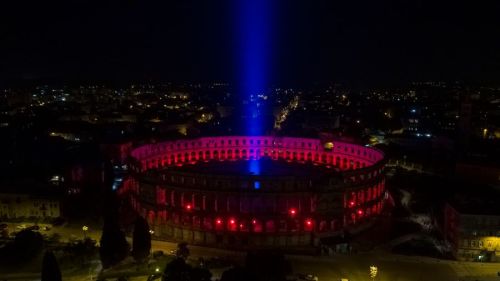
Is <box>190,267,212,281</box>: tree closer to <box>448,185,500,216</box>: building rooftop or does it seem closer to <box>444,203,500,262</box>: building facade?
<box>444,203,500,262</box>: building facade

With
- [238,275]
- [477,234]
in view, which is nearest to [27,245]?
[238,275]

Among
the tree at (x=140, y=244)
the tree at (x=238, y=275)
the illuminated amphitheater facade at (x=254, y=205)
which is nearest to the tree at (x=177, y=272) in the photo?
the tree at (x=238, y=275)

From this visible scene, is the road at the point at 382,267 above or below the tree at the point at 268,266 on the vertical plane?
below

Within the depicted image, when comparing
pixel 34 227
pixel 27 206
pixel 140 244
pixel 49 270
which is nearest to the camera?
pixel 49 270

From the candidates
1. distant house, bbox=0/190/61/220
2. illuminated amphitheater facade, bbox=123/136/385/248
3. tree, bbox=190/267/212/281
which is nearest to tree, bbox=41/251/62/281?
tree, bbox=190/267/212/281

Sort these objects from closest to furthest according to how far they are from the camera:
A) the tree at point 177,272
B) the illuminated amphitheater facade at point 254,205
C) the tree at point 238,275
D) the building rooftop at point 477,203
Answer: the tree at point 238,275, the tree at point 177,272, the building rooftop at point 477,203, the illuminated amphitheater facade at point 254,205

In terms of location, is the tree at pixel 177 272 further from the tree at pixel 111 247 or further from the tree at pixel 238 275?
the tree at pixel 111 247

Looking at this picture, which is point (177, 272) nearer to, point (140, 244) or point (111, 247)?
point (140, 244)

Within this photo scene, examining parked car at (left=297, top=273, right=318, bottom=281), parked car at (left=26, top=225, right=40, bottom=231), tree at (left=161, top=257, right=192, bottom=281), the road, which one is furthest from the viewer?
parked car at (left=26, top=225, right=40, bottom=231)
